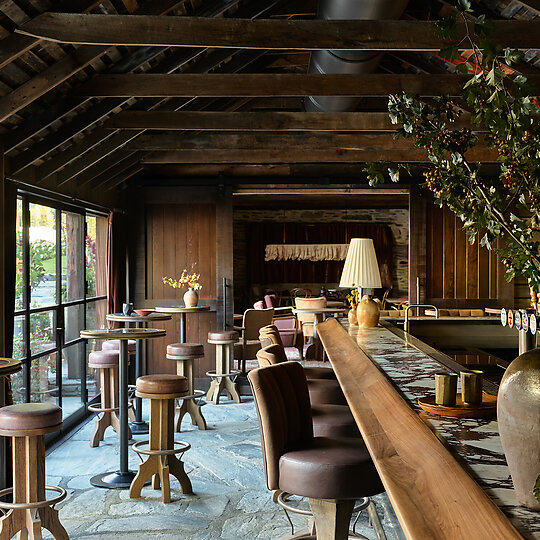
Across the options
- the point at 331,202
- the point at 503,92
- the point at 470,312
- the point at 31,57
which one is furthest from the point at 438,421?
the point at 331,202

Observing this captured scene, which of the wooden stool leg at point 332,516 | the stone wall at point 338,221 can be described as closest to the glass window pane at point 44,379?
the wooden stool leg at point 332,516

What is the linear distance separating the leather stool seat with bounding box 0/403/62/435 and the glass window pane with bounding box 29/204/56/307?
7.60 feet

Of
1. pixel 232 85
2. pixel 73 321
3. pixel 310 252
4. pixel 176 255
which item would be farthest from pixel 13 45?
pixel 310 252

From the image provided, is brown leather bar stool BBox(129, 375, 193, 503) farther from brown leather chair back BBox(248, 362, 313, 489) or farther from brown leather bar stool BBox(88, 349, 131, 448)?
brown leather chair back BBox(248, 362, 313, 489)

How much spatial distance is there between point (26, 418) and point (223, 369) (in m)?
4.81

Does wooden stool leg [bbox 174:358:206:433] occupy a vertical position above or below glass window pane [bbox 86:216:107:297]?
below

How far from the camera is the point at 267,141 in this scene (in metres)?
7.82

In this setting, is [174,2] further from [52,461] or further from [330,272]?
[330,272]

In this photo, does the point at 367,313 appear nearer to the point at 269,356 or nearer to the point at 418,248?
the point at 269,356

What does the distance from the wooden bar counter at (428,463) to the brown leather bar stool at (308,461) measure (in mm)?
248

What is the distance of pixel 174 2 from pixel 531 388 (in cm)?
444

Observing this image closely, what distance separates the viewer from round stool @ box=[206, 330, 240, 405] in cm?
827

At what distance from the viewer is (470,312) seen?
7.90 m

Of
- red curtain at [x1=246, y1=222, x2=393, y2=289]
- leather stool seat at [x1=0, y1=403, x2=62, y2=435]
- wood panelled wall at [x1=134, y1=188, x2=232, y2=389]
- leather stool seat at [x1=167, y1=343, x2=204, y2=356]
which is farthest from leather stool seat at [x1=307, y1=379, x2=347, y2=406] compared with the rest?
red curtain at [x1=246, y1=222, x2=393, y2=289]
